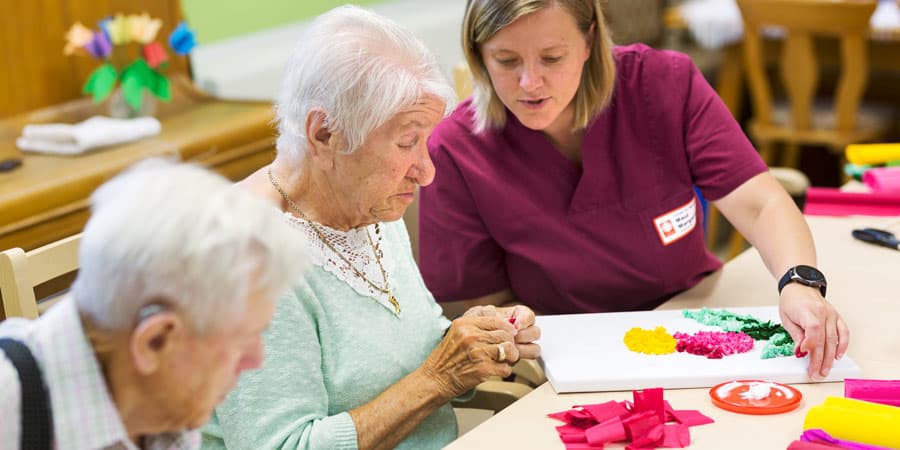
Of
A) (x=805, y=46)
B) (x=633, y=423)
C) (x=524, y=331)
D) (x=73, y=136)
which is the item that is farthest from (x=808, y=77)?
(x=633, y=423)

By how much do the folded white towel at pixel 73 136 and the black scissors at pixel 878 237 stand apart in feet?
7.05

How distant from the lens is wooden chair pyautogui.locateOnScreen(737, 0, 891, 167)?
15.9ft

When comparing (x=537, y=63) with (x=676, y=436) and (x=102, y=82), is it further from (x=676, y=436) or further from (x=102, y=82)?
(x=102, y=82)

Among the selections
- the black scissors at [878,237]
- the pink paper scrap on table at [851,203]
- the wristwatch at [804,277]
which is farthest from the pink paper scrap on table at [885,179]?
the wristwatch at [804,277]

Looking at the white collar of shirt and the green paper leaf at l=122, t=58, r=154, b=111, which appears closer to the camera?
the white collar of shirt

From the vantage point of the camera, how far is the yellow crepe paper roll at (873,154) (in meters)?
2.86

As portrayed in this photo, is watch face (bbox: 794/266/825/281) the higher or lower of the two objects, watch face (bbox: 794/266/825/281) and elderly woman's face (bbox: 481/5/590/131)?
the lower

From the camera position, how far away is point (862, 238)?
250 cm

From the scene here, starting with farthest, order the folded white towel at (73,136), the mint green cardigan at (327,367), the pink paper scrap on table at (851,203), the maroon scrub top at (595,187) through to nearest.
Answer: the folded white towel at (73,136), the pink paper scrap on table at (851,203), the maroon scrub top at (595,187), the mint green cardigan at (327,367)

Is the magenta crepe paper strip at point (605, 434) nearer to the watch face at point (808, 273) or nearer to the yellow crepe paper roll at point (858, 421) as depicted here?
the yellow crepe paper roll at point (858, 421)

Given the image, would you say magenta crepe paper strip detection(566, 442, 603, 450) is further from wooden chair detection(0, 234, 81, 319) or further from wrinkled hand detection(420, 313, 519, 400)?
wooden chair detection(0, 234, 81, 319)

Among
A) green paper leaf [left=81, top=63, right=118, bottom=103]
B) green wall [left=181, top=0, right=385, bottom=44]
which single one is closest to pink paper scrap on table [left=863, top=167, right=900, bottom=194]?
green wall [left=181, top=0, right=385, bottom=44]

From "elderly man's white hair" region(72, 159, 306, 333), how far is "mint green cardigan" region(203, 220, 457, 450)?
0.53 m

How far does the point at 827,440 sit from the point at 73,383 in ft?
3.33
